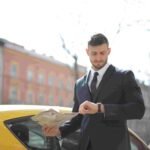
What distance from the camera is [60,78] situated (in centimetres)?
6988

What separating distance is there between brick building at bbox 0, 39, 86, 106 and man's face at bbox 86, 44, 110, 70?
50.6 meters

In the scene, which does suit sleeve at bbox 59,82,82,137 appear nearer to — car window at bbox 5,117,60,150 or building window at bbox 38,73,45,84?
car window at bbox 5,117,60,150

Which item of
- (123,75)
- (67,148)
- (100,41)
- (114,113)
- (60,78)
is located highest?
(60,78)

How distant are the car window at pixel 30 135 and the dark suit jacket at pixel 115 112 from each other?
3.82 ft

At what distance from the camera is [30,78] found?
6259 cm

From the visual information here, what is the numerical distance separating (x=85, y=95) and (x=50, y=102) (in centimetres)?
6534

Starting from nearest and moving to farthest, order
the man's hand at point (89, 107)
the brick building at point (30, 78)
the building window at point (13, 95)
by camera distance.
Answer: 1. the man's hand at point (89, 107)
2. the brick building at point (30, 78)
3. the building window at point (13, 95)

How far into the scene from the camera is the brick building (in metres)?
57.4

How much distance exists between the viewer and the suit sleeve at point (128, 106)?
3.38m

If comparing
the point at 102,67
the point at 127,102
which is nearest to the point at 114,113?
the point at 127,102

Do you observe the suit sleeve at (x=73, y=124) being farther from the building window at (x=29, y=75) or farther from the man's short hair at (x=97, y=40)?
the building window at (x=29, y=75)

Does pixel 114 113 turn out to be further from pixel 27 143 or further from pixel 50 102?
pixel 50 102

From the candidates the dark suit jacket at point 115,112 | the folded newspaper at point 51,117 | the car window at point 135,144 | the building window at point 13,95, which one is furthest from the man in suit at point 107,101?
the building window at point 13,95

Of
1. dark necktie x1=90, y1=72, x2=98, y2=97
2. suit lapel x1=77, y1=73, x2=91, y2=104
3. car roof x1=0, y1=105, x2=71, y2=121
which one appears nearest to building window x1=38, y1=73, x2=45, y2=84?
car roof x1=0, y1=105, x2=71, y2=121
